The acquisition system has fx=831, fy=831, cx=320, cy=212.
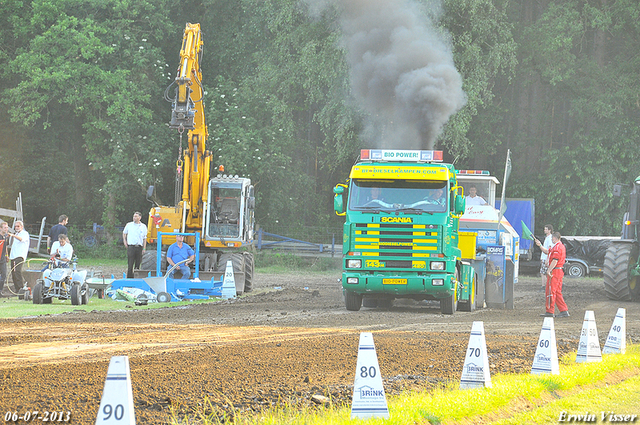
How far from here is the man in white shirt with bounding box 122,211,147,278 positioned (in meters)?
20.9

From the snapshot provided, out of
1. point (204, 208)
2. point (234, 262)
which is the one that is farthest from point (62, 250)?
point (234, 262)

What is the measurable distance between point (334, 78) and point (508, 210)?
8.61m

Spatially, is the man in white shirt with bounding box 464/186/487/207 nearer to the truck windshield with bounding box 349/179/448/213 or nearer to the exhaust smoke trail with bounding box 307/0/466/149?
A: the exhaust smoke trail with bounding box 307/0/466/149

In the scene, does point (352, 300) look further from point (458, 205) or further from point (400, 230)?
point (458, 205)

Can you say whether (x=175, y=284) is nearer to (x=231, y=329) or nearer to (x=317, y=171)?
(x=231, y=329)

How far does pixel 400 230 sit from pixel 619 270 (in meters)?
7.55

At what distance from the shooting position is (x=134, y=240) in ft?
68.6

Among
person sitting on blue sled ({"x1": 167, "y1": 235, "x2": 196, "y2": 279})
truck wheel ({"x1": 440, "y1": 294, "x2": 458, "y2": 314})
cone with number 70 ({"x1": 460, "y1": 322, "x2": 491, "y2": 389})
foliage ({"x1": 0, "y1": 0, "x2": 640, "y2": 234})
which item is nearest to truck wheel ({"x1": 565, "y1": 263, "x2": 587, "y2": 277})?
foliage ({"x1": 0, "y1": 0, "x2": 640, "y2": 234})

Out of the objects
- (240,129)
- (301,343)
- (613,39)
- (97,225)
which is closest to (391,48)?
(240,129)

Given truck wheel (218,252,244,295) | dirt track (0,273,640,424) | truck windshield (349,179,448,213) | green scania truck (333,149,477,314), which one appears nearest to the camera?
dirt track (0,273,640,424)

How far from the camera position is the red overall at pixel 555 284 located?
17.1 m

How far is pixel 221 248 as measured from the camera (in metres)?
22.1

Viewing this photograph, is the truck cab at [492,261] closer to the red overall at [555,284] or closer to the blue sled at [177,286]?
the red overall at [555,284]

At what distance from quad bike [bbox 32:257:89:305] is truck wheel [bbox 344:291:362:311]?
5.47m
